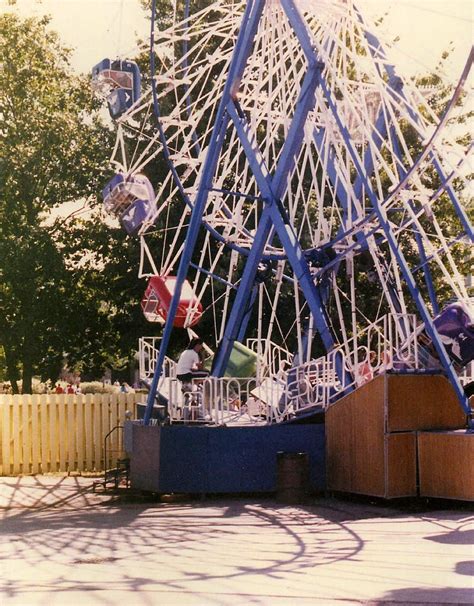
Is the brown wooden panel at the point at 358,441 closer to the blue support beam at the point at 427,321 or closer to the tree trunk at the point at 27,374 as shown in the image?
the blue support beam at the point at 427,321

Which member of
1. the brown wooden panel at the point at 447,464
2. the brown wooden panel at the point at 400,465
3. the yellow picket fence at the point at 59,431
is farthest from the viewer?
the yellow picket fence at the point at 59,431

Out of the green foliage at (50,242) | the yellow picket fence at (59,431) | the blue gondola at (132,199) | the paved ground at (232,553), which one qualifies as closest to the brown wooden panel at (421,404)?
the paved ground at (232,553)

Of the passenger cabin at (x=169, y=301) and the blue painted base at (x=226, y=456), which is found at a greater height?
the passenger cabin at (x=169, y=301)

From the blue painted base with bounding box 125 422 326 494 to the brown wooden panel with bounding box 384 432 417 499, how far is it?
2064mm

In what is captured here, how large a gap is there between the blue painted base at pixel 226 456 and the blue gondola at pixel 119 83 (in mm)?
7459

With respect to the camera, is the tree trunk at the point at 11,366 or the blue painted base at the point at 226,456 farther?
the tree trunk at the point at 11,366

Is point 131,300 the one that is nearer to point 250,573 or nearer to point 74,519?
point 74,519

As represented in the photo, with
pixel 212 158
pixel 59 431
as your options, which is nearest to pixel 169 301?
pixel 59 431

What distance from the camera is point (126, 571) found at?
11023 millimetres

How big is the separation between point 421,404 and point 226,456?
357 centimetres

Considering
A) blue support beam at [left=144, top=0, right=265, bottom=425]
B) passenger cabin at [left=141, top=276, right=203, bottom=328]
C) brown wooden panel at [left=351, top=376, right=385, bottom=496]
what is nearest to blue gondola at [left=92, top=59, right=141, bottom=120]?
blue support beam at [left=144, top=0, right=265, bottom=425]

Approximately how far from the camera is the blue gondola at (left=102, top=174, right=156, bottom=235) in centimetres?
2319

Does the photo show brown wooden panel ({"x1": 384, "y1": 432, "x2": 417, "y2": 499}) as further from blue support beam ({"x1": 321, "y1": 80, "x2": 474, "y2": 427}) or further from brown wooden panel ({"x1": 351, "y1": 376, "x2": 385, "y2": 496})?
blue support beam ({"x1": 321, "y1": 80, "x2": 474, "y2": 427})

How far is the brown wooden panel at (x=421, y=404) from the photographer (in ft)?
57.2
